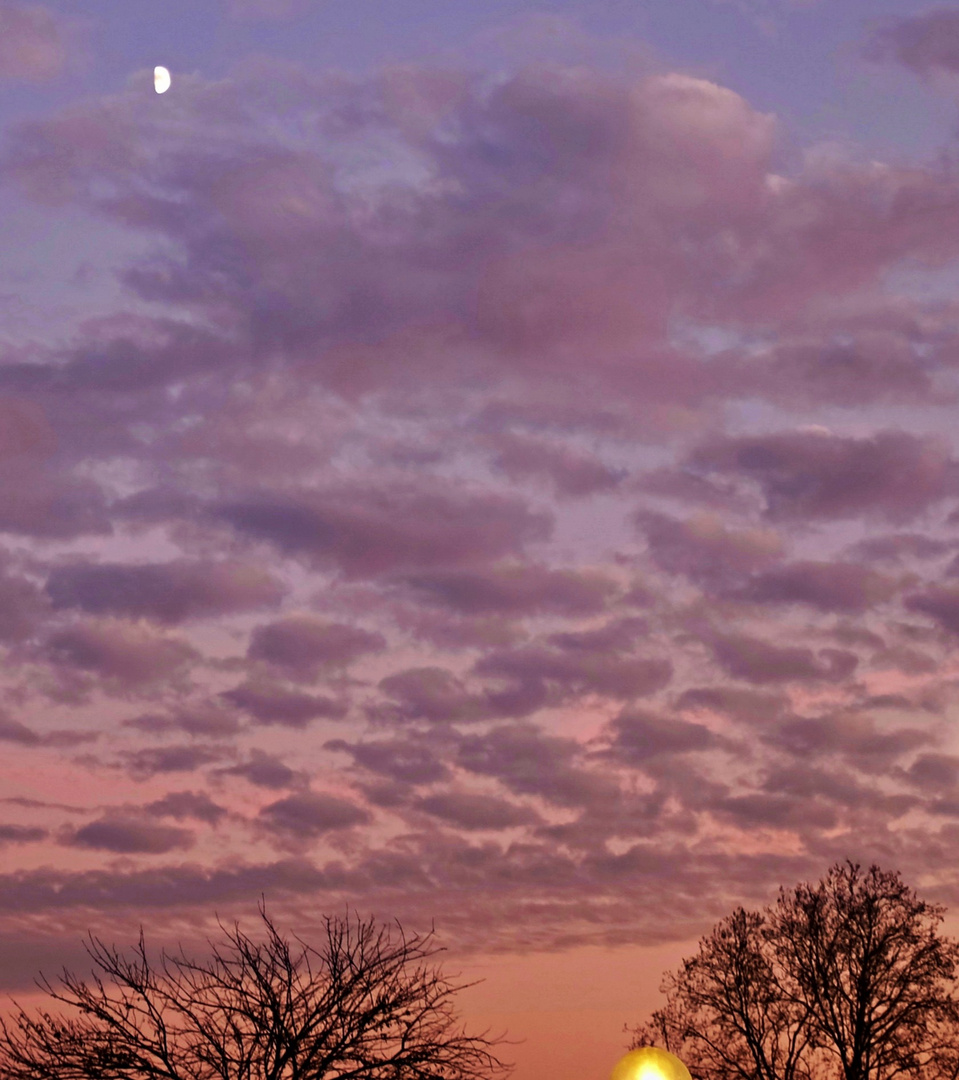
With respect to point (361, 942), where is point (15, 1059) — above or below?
below

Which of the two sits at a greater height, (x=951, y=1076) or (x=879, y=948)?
(x=879, y=948)

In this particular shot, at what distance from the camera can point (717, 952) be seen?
170ft

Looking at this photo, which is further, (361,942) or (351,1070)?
(361,942)

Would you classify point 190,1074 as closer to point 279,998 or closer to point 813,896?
point 279,998

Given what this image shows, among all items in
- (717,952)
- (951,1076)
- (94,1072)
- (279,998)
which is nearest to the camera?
(94,1072)

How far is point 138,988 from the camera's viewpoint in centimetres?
2767

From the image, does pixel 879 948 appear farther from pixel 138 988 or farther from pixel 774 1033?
pixel 138 988

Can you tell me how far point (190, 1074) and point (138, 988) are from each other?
6.67 feet

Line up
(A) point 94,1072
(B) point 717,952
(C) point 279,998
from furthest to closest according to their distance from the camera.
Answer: (B) point 717,952
(C) point 279,998
(A) point 94,1072

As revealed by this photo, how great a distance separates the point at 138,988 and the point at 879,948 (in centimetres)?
2991

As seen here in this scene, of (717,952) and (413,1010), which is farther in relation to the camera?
(717,952)

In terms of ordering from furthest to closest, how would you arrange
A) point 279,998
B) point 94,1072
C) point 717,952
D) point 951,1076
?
point 717,952 < point 951,1076 < point 279,998 < point 94,1072

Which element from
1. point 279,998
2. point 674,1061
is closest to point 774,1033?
point 674,1061

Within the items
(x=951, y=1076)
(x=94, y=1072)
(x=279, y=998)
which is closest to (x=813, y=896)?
(x=951, y=1076)
